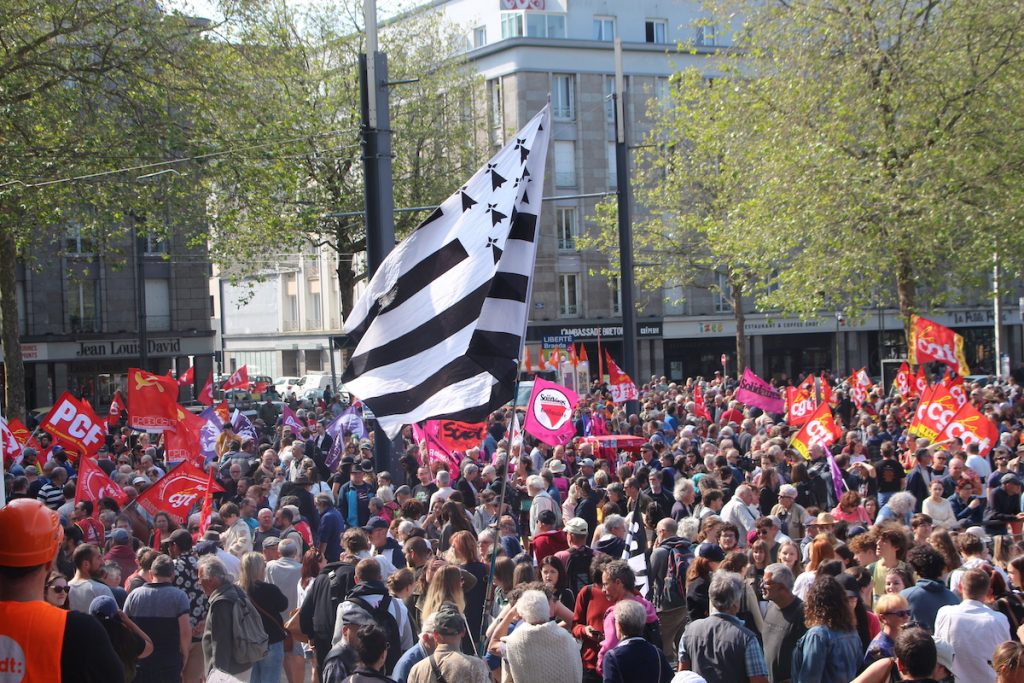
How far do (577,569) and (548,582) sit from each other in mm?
654

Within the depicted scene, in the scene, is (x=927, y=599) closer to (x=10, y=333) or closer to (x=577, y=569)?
(x=577, y=569)

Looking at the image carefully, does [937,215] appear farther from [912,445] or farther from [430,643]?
[430,643]

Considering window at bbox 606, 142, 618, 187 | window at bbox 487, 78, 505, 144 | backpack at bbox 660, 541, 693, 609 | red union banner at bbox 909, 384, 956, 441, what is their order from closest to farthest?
1. backpack at bbox 660, 541, 693, 609
2. red union banner at bbox 909, 384, 956, 441
3. window at bbox 487, 78, 505, 144
4. window at bbox 606, 142, 618, 187

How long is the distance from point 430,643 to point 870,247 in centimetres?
1930

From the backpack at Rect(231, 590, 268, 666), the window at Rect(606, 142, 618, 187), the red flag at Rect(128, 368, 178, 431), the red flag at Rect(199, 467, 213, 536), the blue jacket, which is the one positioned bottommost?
the backpack at Rect(231, 590, 268, 666)

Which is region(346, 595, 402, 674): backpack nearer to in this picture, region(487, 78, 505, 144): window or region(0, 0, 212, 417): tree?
region(0, 0, 212, 417): tree

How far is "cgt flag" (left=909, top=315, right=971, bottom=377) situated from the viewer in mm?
21000

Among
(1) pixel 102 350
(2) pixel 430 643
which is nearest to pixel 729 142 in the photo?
(2) pixel 430 643

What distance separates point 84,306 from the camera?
42.3 metres

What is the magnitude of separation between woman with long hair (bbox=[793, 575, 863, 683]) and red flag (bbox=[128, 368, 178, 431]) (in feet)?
44.3

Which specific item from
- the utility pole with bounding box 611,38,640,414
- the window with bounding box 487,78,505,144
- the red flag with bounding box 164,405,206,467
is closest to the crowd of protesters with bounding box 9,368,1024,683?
the red flag with bounding box 164,405,206,467

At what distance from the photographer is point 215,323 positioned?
72.8 m

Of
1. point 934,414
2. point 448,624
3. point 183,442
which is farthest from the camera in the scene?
point 183,442

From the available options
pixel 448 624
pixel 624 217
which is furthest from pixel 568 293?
pixel 448 624
